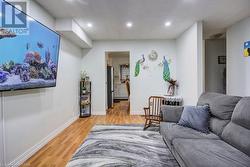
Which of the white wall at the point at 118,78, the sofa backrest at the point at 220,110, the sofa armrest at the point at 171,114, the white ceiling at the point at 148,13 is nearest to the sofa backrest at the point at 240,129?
the sofa backrest at the point at 220,110

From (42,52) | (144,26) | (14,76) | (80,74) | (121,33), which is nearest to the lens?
(14,76)

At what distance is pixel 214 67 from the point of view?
553 cm

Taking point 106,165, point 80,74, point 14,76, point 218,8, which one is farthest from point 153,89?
point 14,76

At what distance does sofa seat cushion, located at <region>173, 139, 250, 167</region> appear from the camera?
151 centimetres

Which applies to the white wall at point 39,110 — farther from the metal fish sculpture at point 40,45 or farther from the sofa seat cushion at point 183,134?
the sofa seat cushion at point 183,134

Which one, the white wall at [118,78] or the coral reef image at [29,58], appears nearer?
the coral reef image at [29,58]

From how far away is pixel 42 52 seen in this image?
2678 millimetres

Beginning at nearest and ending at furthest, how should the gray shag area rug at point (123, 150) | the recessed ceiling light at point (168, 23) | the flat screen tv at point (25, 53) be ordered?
the flat screen tv at point (25, 53) < the gray shag area rug at point (123, 150) < the recessed ceiling light at point (168, 23)

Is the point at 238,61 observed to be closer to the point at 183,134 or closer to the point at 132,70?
the point at 183,134

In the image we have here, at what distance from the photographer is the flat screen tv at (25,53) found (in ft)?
6.29

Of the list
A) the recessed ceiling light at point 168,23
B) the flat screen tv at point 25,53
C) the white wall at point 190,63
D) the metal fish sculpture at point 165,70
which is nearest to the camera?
the flat screen tv at point 25,53

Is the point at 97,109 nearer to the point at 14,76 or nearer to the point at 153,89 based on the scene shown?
the point at 153,89

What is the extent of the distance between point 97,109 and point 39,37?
144 inches

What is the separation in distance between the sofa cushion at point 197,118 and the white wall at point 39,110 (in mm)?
2567
